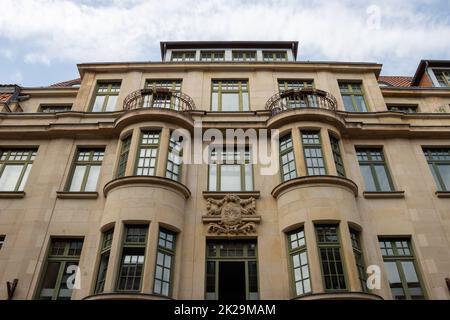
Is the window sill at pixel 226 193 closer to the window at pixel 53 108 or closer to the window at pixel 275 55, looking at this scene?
the window at pixel 53 108

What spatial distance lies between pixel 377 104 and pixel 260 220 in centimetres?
881

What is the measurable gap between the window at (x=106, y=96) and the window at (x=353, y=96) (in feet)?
37.3

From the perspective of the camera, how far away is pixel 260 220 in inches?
544

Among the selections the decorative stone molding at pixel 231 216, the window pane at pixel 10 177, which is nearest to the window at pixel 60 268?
the window pane at pixel 10 177

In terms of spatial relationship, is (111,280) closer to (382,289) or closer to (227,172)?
(227,172)

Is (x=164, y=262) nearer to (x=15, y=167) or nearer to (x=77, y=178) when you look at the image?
(x=77, y=178)

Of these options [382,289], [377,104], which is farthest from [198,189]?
[377,104]

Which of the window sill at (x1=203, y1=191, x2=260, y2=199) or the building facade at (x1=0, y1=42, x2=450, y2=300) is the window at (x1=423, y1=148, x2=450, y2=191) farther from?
the window sill at (x1=203, y1=191, x2=260, y2=199)

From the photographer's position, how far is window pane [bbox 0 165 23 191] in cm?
1556

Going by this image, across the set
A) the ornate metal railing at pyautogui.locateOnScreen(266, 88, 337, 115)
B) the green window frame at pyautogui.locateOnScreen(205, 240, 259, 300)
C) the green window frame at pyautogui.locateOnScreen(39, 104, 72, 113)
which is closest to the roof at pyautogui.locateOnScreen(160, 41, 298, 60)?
the green window frame at pyautogui.locateOnScreen(39, 104, 72, 113)

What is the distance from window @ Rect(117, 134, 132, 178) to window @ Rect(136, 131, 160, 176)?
688mm

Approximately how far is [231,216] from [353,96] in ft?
31.0

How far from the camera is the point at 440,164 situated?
16.2m

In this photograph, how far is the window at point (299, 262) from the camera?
12.1 meters
